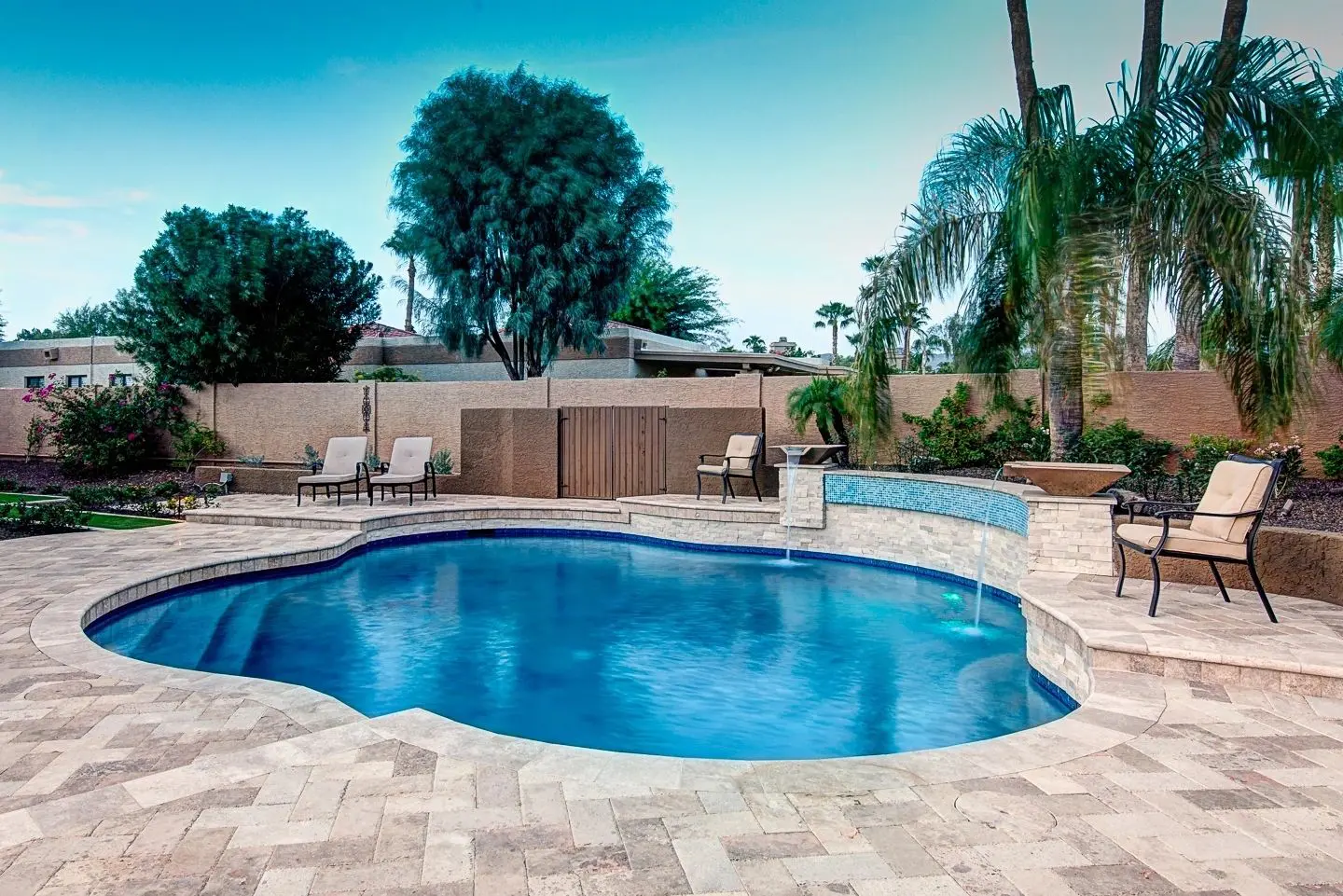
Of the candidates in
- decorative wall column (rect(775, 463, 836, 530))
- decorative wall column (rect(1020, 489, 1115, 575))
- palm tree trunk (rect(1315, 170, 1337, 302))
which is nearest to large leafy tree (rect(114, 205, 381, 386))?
decorative wall column (rect(775, 463, 836, 530))

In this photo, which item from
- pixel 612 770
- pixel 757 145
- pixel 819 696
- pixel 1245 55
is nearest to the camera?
pixel 612 770

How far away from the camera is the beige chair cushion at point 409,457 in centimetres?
1193

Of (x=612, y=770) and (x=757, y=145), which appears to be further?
(x=757, y=145)

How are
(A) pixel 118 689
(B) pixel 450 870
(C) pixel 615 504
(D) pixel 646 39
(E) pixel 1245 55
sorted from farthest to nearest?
(D) pixel 646 39
(C) pixel 615 504
(E) pixel 1245 55
(A) pixel 118 689
(B) pixel 450 870

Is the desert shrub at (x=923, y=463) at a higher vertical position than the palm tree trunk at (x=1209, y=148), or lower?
lower

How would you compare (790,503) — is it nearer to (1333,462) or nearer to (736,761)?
(1333,462)

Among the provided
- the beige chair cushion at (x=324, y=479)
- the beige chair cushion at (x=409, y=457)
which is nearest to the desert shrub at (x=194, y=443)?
the beige chair cushion at (x=324, y=479)

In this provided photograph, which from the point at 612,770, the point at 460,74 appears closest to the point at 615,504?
the point at 612,770

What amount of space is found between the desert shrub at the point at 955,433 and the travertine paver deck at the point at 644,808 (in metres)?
6.47

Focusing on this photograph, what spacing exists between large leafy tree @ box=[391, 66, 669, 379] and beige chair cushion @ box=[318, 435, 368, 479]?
224 inches

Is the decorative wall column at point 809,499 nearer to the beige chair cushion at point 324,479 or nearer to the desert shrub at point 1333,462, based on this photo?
the desert shrub at point 1333,462

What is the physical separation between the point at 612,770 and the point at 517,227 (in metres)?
14.9

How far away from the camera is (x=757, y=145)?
15.4m

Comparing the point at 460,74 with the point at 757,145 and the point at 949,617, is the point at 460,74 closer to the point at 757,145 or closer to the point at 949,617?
the point at 757,145
